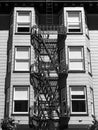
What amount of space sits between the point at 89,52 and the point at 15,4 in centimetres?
786

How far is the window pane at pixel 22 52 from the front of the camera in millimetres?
22544

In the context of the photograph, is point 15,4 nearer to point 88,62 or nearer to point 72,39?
point 72,39

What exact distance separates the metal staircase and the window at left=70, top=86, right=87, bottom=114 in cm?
128

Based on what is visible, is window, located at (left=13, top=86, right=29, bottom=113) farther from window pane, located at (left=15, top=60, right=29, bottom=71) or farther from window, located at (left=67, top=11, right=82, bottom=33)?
window, located at (left=67, top=11, right=82, bottom=33)

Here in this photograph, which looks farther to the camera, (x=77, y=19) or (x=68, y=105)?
(x=77, y=19)

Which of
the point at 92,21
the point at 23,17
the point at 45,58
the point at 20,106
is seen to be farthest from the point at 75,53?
the point at 20,106

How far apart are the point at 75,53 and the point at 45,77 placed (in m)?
3.27

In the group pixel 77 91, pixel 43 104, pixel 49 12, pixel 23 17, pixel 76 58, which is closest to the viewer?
pixel 77 91

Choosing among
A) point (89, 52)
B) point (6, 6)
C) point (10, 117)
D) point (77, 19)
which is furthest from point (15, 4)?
point (10, 117)

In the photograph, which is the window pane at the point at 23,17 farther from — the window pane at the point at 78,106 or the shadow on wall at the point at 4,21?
the window pane at the point at 78,106

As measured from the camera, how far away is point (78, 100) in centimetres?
2098

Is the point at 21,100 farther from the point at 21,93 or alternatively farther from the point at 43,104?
the point at 43,104

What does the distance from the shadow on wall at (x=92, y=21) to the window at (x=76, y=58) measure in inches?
129

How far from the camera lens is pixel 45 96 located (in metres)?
21.5
